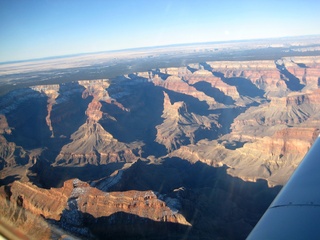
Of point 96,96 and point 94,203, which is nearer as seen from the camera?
point 94,203

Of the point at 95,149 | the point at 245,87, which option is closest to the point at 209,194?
the point at 95,149

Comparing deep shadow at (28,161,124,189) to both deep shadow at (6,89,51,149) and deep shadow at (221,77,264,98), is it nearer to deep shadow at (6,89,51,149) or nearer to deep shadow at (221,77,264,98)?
deep shadow at (6,89,51,149)

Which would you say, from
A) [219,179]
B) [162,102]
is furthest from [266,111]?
[219,179]

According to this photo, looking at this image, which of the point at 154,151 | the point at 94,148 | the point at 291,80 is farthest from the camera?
the point at 291,80

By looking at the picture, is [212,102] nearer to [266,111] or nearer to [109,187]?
[266,111]

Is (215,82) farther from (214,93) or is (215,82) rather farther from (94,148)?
(94,148)
